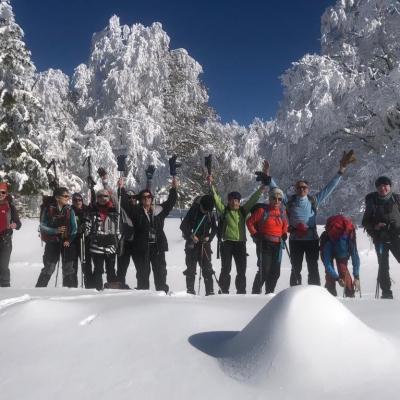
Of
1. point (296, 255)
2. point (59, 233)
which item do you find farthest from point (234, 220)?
point (59, 233)

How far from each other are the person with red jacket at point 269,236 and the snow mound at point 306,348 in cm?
343

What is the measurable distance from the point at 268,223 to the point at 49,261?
9.87 feet

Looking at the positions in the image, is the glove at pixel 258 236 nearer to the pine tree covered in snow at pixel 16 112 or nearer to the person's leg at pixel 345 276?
the person's leg at pixel 345 276

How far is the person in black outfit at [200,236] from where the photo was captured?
6.25 m

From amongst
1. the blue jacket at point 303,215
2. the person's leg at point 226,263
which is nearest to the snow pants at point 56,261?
the person's leg at point 226,263

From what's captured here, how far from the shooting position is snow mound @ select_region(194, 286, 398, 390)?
210cm

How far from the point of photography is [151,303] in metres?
3.14

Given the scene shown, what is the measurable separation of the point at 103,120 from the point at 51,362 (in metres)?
20.1

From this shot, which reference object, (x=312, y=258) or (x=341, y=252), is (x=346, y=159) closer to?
(x=341, y=252)

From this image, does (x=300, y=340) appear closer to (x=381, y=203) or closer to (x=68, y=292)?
(x=68, y=292)

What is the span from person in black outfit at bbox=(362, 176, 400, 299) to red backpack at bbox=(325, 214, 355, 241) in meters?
0.23

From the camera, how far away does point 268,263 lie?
5.89 metres

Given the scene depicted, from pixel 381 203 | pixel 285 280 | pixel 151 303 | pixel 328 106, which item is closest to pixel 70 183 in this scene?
pixel 328 106

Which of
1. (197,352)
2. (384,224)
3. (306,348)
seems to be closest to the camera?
(306,348)
